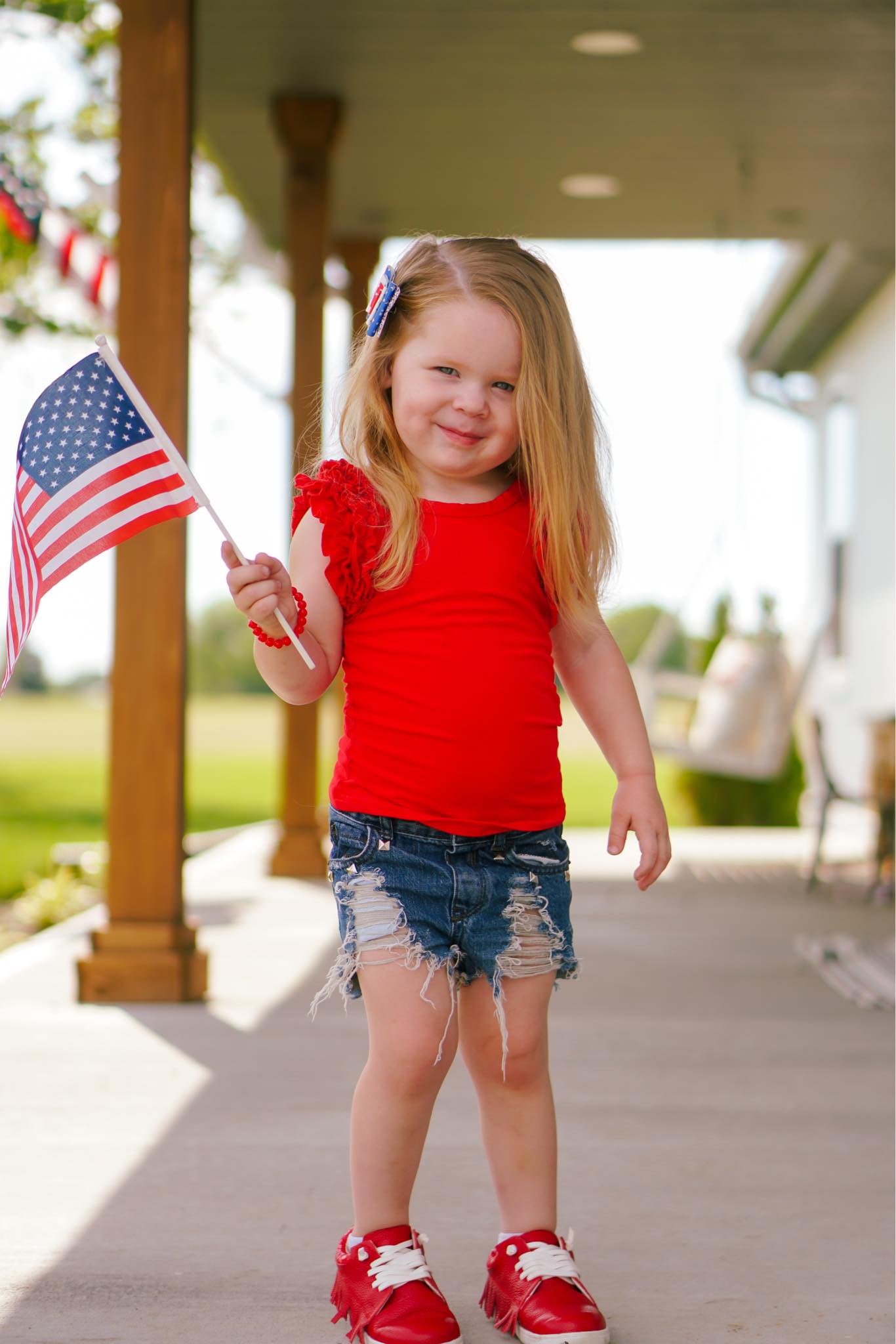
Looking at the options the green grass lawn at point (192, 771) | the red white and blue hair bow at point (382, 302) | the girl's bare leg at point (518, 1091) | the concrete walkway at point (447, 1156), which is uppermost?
the red white and blue hair bow at point (382, 302)

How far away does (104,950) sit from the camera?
12.6 feet

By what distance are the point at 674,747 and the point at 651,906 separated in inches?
38.7

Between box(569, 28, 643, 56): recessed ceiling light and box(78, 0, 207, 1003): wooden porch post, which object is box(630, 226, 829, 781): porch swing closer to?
box(569, 28, 643, 56): recessed ceiling light

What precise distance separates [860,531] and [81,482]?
25.2ft

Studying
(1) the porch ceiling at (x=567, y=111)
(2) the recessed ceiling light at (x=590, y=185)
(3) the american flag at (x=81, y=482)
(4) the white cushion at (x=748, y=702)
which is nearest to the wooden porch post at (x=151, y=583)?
(1) the porch ceiling at (x=567, y=111)

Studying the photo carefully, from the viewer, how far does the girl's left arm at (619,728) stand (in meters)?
1.96

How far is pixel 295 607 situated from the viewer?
1.82m

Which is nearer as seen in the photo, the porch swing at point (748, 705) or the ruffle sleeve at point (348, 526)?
the ruffle sleeve at point (348, 526)

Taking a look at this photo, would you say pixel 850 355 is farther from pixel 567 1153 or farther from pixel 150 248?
pixel 567 1153

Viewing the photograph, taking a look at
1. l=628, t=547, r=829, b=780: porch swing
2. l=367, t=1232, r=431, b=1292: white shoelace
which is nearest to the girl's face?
l=367, t=1232, r=431, b=1292: white shoelace

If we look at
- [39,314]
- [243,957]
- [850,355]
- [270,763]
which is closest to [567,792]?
[270,763]

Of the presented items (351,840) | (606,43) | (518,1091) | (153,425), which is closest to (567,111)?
(606,43)

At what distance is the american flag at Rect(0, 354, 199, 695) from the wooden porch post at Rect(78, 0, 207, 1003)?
1.83 metres

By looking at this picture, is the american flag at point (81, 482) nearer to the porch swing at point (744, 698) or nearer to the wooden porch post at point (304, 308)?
the wooden porch post at point (304, 308)
